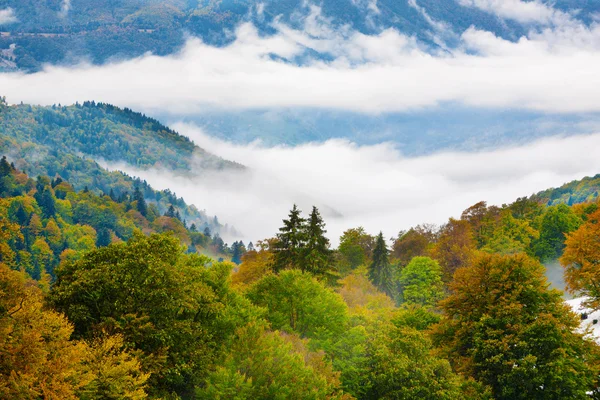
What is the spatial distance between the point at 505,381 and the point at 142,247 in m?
25.0

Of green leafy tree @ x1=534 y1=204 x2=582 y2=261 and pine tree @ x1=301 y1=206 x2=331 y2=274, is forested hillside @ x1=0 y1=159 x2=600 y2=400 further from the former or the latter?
green leafy tree @ x1=534 y1=204 x2=582 y2=261

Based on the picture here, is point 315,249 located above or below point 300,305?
above

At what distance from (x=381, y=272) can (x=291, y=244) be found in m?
27.7

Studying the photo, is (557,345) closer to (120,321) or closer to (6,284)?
(120,321)

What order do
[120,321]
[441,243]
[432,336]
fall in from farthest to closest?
[441,243], [432,336], [120,321]

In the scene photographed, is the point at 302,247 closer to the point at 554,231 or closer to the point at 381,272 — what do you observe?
the point at 381,272

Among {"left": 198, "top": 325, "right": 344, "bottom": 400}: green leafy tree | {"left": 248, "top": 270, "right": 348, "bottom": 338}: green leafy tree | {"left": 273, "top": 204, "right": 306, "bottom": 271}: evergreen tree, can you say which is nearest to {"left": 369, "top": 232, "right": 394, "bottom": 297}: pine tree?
{"left": 273, "top": 204, "right": 306, "bottom": 271}: evergreen tree

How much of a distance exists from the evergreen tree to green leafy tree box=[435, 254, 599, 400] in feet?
75.3

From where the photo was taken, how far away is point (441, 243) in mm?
89625

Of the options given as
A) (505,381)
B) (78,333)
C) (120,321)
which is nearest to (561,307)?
(505,381)

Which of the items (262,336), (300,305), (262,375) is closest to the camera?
(262,375)

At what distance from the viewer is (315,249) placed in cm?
6241

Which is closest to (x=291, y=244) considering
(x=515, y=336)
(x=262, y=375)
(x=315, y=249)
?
(x=315, y=249)

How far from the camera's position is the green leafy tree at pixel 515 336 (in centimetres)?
3534
